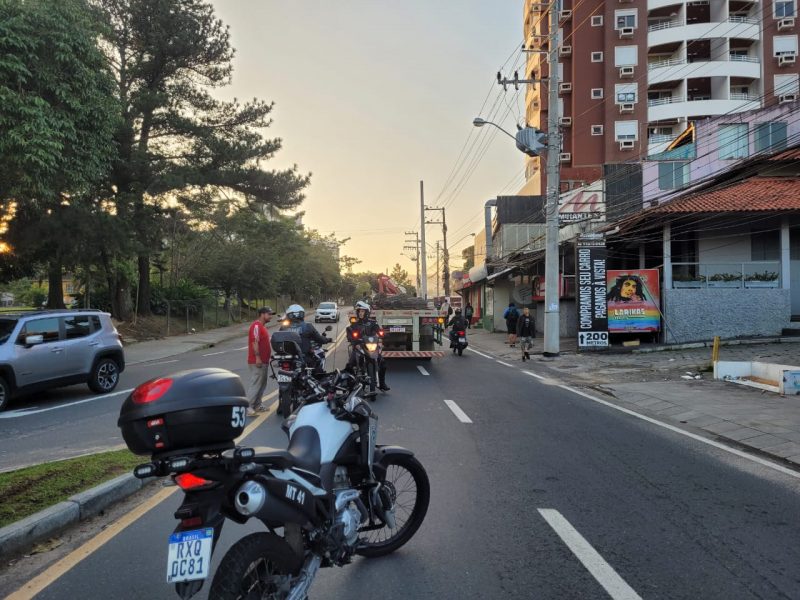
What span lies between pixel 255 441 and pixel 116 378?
699cm

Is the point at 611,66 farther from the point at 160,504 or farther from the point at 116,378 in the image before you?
the point at 160,504

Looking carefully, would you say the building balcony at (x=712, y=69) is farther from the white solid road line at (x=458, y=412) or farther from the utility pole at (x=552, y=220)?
the white solid road line at (x=458, y=412)

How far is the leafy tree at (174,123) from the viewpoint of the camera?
23.8m

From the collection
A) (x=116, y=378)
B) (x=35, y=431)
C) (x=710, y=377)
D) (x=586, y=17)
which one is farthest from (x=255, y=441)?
(x=586, y=17)

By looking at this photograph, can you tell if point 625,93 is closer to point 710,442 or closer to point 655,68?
point 655,68

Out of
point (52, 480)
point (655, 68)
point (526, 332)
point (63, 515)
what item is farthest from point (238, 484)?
point (655, 68)

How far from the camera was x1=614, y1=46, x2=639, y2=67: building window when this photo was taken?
44344 millimetres

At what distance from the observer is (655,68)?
1716 inches

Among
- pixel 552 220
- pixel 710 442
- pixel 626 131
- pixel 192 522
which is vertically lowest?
pixel 710 442

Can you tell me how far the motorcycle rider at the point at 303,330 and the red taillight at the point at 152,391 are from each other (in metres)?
5.07

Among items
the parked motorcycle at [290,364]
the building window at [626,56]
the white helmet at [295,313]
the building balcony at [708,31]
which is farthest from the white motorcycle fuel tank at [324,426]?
the building window at [626,56]

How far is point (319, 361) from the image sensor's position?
805 centimetres

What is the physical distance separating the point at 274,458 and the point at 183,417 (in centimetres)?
54

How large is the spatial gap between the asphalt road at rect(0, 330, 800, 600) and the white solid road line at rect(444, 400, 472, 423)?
75cm
